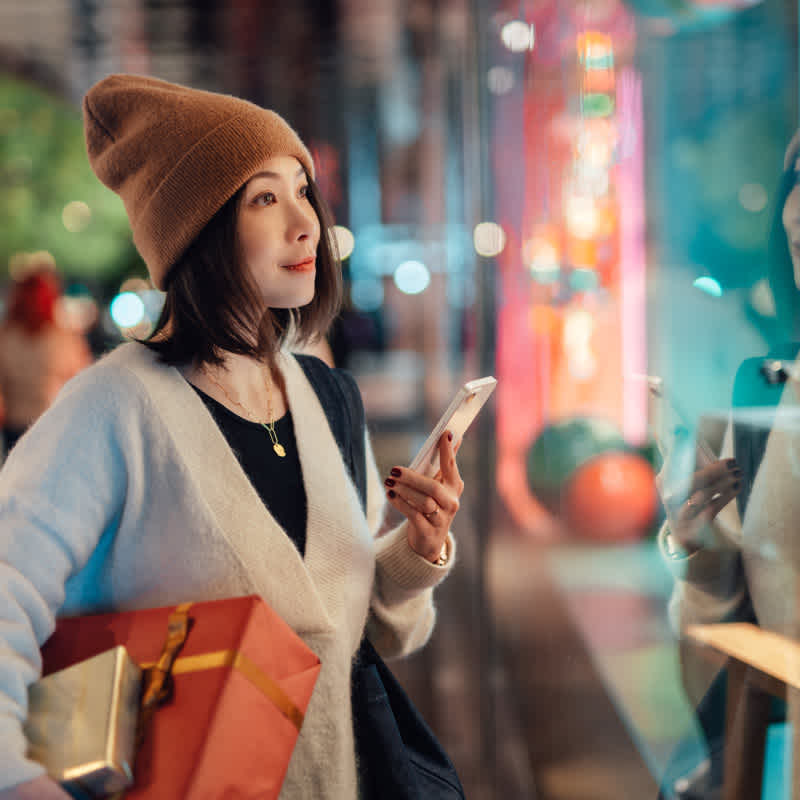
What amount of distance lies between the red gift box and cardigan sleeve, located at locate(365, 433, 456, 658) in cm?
19

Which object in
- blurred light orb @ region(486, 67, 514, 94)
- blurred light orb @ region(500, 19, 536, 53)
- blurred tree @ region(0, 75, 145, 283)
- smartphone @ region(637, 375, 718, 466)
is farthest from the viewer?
blurred tree @ region(0, 75, 145, 283)

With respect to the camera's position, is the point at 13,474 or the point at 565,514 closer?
the point at 13,474

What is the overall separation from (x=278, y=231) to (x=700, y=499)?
0.59 metres

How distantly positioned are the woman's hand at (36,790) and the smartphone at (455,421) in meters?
0.49

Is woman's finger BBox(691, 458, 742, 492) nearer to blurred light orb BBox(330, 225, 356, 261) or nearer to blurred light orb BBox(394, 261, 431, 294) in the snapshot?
blurred light orb BBox(330, 225, 356, 261)

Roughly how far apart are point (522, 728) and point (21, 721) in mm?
2193

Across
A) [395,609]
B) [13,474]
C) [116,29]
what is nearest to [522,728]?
[395,609]

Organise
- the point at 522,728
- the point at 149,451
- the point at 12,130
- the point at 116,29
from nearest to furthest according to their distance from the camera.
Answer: the point at 149,451 < the point at 522,728 < the point at 116,29 < the point at 12,130

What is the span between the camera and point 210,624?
924 millimetres

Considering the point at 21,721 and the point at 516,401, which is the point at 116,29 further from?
the point at 21,721

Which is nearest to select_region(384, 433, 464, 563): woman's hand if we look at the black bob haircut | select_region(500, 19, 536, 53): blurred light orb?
the black bob haircut

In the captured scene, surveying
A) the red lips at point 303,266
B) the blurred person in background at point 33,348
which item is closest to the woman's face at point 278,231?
the red lips at point 303,266

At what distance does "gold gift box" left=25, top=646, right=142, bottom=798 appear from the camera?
854mm

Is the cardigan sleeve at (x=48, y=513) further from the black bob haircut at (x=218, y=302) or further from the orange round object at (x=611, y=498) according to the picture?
the orange round object at (x=611, y=498)
